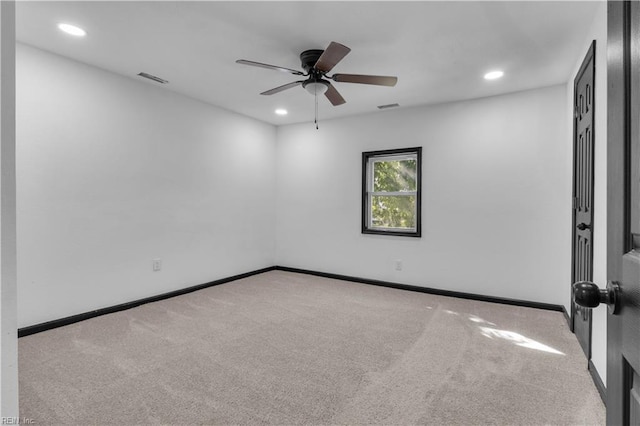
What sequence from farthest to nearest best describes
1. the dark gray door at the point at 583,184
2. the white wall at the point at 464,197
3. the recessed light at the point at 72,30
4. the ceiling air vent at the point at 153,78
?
1. the white wall at the point at 464,197
2. the ceiling air vent at the point at 153,78
3. the recessed light at the point at 72,30
4. the dark gray door at the point at 583,184

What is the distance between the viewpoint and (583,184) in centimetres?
262

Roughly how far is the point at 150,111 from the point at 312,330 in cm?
302

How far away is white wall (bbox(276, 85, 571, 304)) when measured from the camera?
3.61m

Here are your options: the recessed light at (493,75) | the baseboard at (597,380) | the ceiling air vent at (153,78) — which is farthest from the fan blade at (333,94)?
the baseboard at (597,380)

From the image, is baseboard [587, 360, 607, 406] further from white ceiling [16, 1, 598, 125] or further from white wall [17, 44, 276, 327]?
white wall [17, 44, 276, 327]

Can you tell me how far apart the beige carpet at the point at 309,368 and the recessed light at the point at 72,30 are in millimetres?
2484

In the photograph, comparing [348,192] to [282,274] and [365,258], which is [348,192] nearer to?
[365,258]

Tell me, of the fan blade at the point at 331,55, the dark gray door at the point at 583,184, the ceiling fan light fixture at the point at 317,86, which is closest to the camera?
the fan blade at the point at 331,55

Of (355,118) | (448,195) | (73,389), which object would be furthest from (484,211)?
(73,389)

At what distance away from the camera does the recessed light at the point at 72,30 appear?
2.47 meters

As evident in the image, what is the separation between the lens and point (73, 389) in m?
1.97

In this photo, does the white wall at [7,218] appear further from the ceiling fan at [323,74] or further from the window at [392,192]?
the window at [392,192]

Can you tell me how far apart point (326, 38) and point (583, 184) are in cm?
239

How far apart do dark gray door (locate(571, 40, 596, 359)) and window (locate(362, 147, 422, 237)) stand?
175cm
